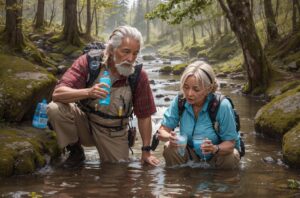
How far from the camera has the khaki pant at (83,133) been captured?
5241mm

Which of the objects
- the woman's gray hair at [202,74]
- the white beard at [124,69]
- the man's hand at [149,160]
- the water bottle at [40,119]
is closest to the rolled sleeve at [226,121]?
the woman's gray hair at [202,74]

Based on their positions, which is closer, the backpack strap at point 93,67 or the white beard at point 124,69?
the white beard at point 124,69

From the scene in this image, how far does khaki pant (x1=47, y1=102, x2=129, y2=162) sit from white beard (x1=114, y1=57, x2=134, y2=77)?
2.66ft

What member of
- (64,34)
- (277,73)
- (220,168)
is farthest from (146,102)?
(64,34)

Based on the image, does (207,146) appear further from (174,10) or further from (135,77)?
(174,10)

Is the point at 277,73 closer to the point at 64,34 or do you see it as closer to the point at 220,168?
the point at 220,168

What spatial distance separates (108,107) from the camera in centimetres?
538

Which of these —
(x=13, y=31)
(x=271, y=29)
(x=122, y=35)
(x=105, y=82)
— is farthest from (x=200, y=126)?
(x=271, y=29)

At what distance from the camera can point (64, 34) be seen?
24.5 meters

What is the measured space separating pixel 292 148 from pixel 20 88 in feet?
12.9

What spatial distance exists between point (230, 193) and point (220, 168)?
3.57 ft

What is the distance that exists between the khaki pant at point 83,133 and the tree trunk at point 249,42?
8.23m

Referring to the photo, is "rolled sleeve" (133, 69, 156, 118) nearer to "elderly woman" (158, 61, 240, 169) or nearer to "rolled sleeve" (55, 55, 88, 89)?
"elderly woman" (158, 61, 240, 169)

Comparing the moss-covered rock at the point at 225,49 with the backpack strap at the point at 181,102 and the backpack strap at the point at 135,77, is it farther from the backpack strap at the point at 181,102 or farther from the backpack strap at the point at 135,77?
the backpack strap at the point at 181,102
